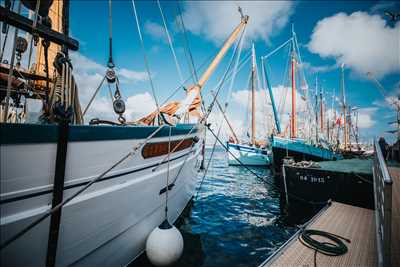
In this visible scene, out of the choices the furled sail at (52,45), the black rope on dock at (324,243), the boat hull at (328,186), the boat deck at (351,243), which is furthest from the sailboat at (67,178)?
the boat hull at (328,186)

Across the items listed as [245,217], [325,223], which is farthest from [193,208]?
[325,223]

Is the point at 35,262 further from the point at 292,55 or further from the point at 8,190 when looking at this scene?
the point at 292,55

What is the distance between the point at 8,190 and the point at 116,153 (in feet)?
4.07

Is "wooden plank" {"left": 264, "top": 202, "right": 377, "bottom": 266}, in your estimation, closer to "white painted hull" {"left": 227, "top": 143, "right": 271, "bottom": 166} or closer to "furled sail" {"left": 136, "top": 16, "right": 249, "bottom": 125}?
"furled sail" {"left": 136, "top": 16, "right": 249, "bottom": 125}

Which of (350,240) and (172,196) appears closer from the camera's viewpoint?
(350,240)

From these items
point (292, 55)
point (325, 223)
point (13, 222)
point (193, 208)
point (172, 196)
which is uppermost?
point (292, 55)

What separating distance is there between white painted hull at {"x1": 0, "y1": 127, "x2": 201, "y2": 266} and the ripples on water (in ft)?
3.48

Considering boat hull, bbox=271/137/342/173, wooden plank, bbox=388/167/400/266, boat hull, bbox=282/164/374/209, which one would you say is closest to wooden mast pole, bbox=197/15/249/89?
boat hull, bbox=282/164/374/209

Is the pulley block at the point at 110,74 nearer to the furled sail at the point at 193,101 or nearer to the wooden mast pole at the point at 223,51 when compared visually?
the furled sail at the point at 193,101

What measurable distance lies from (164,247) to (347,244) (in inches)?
137

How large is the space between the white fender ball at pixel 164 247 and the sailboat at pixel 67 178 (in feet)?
1.33

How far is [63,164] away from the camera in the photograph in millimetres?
2318

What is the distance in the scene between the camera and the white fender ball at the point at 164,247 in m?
3.48

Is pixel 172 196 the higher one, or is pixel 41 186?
pixel 41 186
